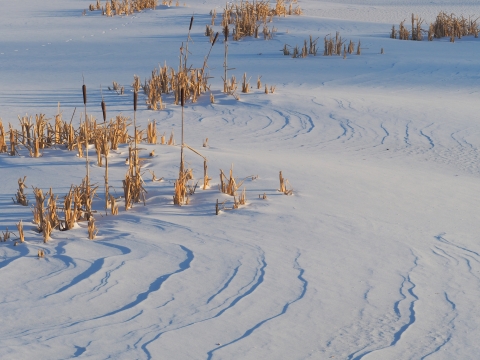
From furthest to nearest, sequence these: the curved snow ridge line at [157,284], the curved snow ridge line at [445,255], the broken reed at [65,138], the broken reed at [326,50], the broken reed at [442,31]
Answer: the broken reed at [442,31] < the broken reed at [326,50] < the broken reed at [65,138] < the curved snow ridge line at [445,255] < the curved snow ridge line at [157,284]

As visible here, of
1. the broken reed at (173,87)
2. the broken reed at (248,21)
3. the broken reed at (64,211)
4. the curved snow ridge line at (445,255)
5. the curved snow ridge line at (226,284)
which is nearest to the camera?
the curved snow ridge line at (226,284)

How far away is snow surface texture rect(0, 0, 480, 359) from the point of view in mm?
2793

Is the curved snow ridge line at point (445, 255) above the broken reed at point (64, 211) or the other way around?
the other way around

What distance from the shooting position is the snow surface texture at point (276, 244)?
2793mm

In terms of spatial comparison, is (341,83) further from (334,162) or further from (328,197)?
(328,197)

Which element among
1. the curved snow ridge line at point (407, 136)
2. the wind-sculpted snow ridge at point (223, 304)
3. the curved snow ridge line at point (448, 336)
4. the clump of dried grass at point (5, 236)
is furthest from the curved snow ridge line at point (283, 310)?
the curved snow ridge line at point (407, 136)

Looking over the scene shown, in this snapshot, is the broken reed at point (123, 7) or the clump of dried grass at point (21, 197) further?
the broken reed at point (123, 7)

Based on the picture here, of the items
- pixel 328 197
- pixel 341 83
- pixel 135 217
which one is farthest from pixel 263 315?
pixel 341 83

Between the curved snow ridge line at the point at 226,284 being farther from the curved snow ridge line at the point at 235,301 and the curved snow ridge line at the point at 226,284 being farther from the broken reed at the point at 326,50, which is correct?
the broken reed at the point at 326,50

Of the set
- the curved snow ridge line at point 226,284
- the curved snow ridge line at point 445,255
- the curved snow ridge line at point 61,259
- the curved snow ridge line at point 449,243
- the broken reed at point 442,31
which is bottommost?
the curved snow ridge line at point 61,259

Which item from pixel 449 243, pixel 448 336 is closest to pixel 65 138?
pixel 449 243

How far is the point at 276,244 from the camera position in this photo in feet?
12.6

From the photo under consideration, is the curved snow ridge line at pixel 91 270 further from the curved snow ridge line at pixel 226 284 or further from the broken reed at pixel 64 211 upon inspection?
the curved snow ridge line at pixel 226 284

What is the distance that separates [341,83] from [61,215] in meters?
6.13
